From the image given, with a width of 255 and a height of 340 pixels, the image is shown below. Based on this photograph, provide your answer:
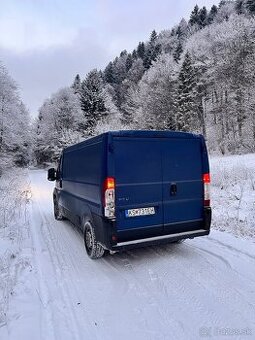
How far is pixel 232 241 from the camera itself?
6.40 meters

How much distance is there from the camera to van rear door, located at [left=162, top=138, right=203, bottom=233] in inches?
215

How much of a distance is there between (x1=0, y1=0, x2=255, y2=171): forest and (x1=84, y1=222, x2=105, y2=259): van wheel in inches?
794

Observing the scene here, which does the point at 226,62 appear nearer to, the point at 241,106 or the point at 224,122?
the point at 241,106

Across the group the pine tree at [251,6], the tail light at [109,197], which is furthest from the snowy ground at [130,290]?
the pine tree at [251,6]

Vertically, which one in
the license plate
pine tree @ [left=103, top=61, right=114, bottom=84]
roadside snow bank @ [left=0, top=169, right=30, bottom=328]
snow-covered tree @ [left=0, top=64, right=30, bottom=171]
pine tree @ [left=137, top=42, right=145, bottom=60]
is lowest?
roadside snow bank @ [left=0, top=169, right=30, bottom=328]

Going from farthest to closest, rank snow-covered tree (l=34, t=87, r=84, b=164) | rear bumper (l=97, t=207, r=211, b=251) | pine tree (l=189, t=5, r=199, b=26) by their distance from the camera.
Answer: pine tree (l=189, t=5, r=199, b=26)
snow-covered tree (l=34, t=87, r=84, b=164)
rear bumper (l=97, t=207, r=211, b=251)

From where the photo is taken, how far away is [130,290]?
14.5 feet

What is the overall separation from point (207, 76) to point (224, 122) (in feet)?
21.3

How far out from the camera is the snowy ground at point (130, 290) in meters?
3.44

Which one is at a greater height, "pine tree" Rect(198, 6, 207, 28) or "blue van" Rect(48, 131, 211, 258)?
"pine tree" Rect(198, 6, 207, 28)

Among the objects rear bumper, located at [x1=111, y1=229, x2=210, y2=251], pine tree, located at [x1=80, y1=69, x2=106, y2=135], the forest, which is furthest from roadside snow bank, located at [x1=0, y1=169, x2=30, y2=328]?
pine tree, located at [x1=80, y1=69, x2=106, y2=135]

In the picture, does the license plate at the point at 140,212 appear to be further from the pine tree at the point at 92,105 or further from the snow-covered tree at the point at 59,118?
the snow-covered tree at the point at 59,118

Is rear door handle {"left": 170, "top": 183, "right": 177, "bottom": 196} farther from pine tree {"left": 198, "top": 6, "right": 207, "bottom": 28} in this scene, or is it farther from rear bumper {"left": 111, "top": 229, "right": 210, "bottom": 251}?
pine tree {"left": 198, "top": 6, "right": 207, "bottom": 28}

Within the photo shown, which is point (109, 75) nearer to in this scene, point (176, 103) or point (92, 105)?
point (92, 105)
